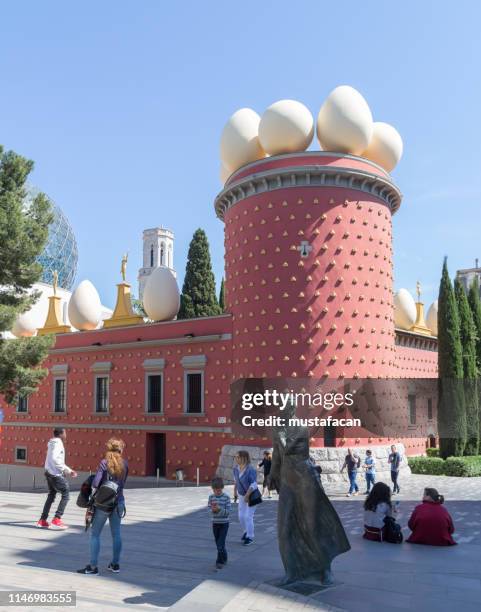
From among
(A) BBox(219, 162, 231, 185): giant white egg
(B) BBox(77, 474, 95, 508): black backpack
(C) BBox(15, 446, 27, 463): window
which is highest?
(A) BBox(219, 162, 231, 185): giant white egg

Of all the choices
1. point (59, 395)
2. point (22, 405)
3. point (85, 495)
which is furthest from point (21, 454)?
point (85, 495)

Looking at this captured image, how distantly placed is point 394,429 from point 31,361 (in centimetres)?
1547

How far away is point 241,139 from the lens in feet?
82.1

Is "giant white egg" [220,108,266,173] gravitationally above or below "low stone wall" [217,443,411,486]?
above

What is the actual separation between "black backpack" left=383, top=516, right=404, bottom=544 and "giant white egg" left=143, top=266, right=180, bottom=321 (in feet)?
63.5

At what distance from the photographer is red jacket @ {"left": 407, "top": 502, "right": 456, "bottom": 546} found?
11.3 metres

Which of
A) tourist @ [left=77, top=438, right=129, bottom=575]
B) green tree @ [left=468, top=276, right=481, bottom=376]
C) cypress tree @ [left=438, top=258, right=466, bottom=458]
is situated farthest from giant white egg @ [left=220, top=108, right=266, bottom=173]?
tourist @ [left=77, top=438, right=129, bottom=575]

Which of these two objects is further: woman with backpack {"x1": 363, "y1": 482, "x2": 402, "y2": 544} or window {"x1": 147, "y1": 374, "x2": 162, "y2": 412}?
window {"x1": 147, "y1": 374, "x2": 162, "y2": 412}

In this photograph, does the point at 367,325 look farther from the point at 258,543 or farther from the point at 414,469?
the point at 258,543

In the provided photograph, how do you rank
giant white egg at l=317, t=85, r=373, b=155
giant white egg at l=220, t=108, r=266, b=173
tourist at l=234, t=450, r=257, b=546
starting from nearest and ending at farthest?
tourist at l=234, t=450, r=257, b=546
giant white egg at l=317, t=85, r=373, b=155
giant white egg at l=220, t=108, r=266, b=173

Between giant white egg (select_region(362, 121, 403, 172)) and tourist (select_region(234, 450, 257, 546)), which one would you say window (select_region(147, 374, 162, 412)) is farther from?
tourist (select_region(234, 450, 257, 546))

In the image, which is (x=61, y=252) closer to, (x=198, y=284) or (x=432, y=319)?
(x=198, y=284)

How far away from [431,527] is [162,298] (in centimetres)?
2003

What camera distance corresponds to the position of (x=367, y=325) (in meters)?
23.5
